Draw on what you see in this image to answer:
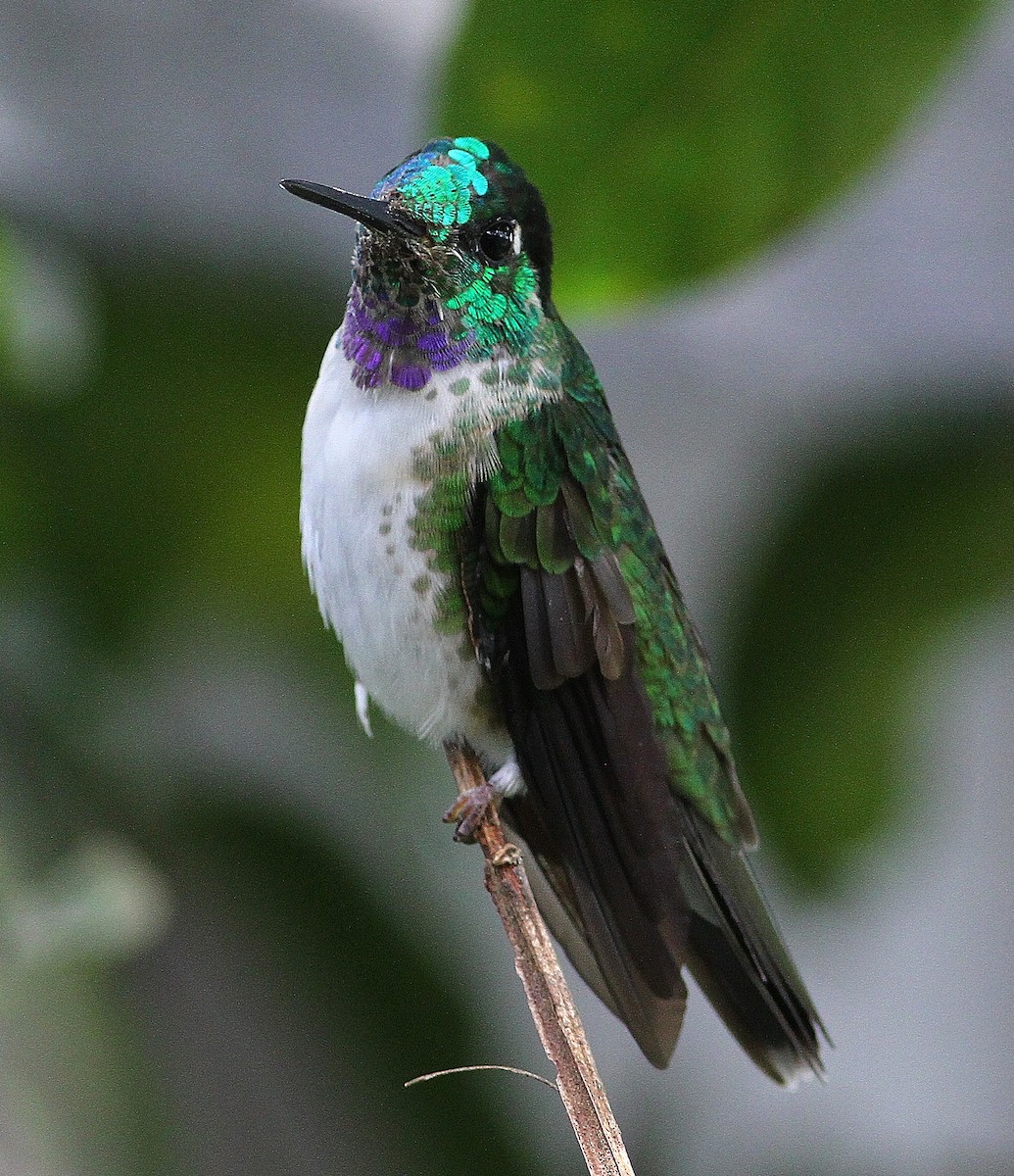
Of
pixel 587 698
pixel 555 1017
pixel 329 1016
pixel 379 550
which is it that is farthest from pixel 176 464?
pixel 555 1017

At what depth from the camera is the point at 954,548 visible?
280 cm

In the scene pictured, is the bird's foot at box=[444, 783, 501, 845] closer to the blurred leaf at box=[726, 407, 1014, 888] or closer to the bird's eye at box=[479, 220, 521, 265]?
the bird's eye at box=[479, 220, 521, 265]

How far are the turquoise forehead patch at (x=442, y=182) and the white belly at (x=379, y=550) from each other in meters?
0.19

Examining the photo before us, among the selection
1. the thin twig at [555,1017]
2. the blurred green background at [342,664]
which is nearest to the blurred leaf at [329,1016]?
the blurred green background at [342,664]

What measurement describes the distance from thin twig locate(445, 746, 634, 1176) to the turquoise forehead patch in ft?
2.21

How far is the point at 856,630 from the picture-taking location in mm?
2793

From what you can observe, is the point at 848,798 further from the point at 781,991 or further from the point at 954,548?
the point at 781,991

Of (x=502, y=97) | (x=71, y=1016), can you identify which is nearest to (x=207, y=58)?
(x=502, y=97)

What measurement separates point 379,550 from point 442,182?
1.31 feet

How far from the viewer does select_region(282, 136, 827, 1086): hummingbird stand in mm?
1560

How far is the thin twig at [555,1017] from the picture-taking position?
44.6 inches

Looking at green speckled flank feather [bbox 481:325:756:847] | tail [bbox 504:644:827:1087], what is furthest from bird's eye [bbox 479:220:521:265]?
tail [bbox 504:644:827:1087]

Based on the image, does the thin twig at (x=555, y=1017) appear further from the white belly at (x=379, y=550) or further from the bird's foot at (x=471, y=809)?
the white belly at (x=379, y=550)

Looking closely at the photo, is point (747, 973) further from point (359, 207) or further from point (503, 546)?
point (359, 207)
